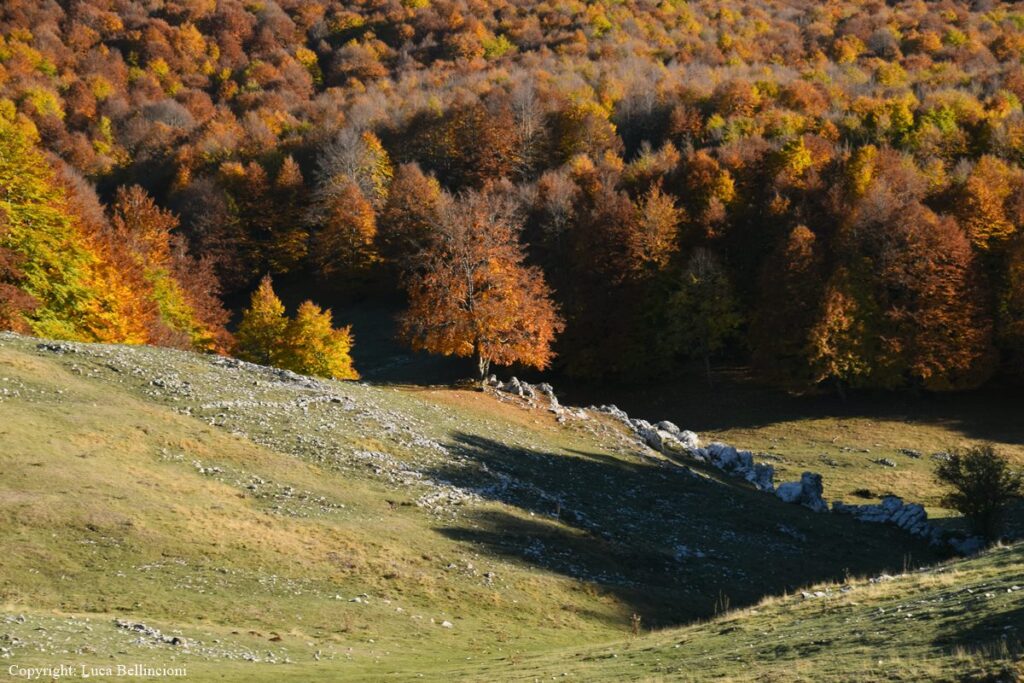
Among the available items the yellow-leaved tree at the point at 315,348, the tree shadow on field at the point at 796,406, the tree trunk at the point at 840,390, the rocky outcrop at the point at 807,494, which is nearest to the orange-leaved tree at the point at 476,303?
the yellow-leaved tree at the point at 315,348

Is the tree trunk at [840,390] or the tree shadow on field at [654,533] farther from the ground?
the tree trunk at [840,390]

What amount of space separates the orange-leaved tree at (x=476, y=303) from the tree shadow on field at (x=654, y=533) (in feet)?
44.5

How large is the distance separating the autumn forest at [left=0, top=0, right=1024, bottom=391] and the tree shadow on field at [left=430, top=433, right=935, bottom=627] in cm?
1744

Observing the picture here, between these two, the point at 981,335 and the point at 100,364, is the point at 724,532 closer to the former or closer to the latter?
the point at 100,364

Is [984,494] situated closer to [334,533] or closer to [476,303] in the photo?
[334,533]

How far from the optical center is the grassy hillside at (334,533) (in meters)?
22.5

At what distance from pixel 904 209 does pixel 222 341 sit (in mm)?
64992

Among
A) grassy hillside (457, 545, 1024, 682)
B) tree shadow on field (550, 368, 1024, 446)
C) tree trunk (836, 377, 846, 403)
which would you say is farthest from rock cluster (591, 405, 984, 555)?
grassy hillside (457, 545, 1024, 682)

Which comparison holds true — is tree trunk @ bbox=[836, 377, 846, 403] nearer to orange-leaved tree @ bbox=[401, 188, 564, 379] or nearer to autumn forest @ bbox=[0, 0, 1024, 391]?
autumn forest @ bbox=[0, 0, 1024, 391]

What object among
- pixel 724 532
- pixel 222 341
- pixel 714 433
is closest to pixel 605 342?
pixel 714 433

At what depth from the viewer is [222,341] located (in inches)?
3593

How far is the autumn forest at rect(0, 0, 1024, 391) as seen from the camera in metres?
62.8

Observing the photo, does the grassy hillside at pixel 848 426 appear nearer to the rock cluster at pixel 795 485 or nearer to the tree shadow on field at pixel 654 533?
the rock cluster at pixel 795 485

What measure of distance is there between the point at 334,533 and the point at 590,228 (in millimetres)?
68990
